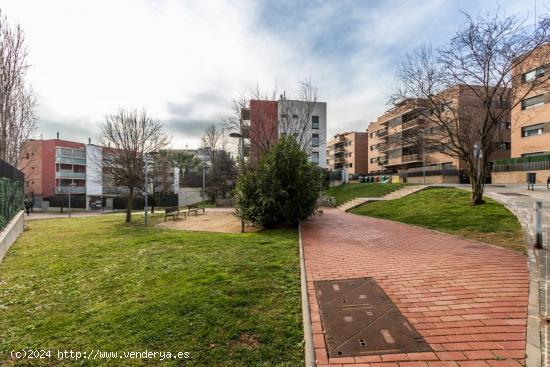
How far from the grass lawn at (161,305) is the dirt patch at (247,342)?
0.04 ft

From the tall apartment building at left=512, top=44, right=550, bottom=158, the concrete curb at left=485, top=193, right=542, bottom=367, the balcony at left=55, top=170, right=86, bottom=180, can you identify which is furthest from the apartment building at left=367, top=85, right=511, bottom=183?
the balcony at left=55, top=170, right=86, bottom=180

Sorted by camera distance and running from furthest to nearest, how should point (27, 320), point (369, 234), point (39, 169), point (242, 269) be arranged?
point (39, 169) → point (369, 234) → point (242, 269) → point (27, 320)

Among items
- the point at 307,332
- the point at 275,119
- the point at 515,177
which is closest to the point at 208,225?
the point at 307,332

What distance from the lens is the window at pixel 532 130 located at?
97.1 ft

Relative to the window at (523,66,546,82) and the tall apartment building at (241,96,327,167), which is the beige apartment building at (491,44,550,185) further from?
the tall apartment building at (241,96,327,167)

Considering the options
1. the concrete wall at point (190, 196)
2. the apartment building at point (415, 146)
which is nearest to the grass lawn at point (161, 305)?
the apartment building at point (415, 146)

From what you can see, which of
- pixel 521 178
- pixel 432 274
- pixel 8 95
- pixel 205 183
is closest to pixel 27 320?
pixel 432 274

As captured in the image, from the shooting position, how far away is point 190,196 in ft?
146

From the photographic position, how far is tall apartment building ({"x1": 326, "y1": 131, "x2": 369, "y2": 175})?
71875 millimetres

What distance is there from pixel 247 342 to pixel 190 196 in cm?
4362

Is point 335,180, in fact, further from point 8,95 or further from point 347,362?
point 347,362

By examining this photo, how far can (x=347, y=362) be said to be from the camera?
2.71 m

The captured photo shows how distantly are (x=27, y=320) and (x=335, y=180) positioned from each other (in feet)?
130

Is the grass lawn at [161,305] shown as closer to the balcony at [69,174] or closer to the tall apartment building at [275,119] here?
the tall apartment building at [275,119]
